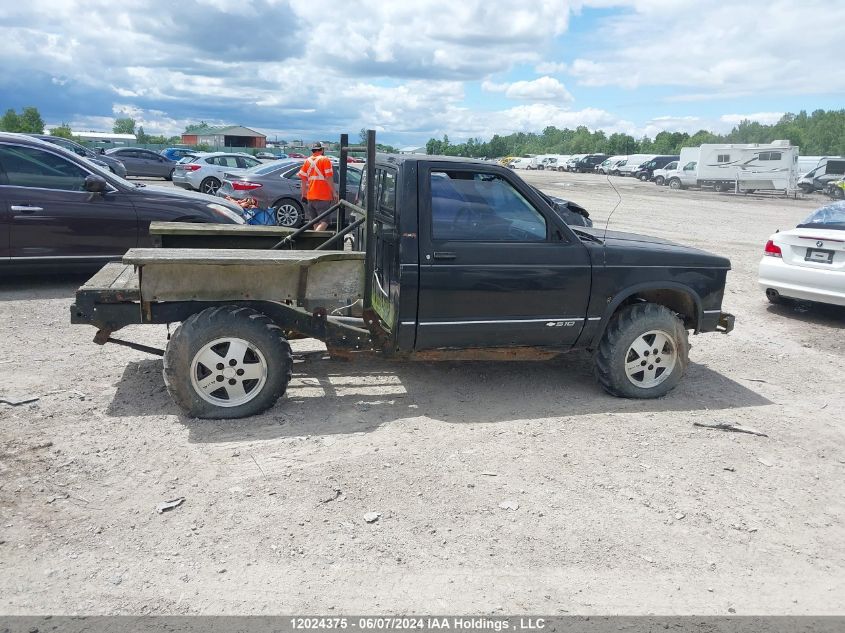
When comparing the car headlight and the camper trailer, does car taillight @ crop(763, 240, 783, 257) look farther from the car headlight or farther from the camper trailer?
the camper trailer

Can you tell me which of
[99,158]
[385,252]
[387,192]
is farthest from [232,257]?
[99,158]

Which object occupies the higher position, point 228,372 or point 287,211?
point 287,211

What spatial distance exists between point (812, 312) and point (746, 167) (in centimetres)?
3113

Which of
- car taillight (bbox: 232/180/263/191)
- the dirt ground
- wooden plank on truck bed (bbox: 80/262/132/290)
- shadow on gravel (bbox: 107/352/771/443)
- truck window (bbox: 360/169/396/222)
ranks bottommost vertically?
the dirt ground

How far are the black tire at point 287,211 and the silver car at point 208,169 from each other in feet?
26.3

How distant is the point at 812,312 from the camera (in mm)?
9258

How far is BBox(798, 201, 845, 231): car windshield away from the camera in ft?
Answer: 28.0

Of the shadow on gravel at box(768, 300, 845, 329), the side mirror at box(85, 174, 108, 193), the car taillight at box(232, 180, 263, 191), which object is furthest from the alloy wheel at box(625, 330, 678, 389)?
the car taillight at box(232, 180, 263, 191)

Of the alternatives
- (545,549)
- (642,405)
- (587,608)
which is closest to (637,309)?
(642,405)

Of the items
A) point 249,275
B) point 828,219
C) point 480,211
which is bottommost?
point 249,275

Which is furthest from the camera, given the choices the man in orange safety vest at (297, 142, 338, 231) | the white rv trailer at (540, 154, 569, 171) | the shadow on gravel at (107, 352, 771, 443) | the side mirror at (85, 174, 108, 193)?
the white rv trailer at (540, 154, 569, 171)

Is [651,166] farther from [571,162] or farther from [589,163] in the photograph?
[571,162]

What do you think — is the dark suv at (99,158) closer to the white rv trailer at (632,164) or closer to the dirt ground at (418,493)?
the dirt ground at (418,493)

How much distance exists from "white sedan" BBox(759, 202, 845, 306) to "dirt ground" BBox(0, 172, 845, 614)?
92.0 inches
